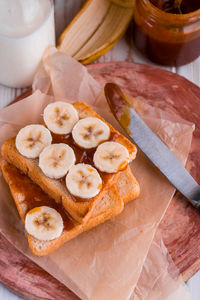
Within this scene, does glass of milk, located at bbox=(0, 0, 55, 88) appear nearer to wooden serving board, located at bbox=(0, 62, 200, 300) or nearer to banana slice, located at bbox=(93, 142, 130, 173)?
wooden serving board, located at bbox=(0, 62, 200, 300)

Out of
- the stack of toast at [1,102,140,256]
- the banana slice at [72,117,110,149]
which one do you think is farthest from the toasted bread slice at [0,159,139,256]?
the banana slice at [72,117,110,149]

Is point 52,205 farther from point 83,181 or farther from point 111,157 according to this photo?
point 111,157

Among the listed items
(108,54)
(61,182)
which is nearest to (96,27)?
(108,54)

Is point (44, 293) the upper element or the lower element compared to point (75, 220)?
lower

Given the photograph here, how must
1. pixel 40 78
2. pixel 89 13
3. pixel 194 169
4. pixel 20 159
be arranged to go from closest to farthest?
pixel 20 159, pixel 194 169, pixel 40 78, pixel 89 13

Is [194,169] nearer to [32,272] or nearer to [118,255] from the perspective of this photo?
[118,255]

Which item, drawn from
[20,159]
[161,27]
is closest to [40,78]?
[20,159]
